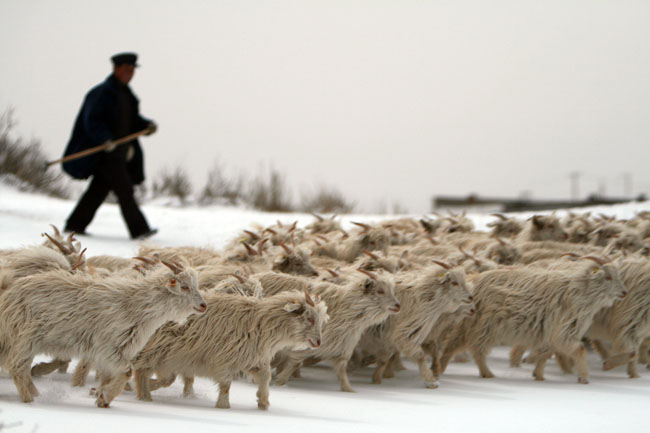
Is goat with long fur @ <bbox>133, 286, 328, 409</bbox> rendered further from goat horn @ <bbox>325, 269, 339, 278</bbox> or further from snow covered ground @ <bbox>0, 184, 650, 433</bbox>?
goat horn @ <bbox>325, 269, 339, 278</bbox>

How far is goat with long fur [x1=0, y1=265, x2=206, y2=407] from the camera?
220 inches

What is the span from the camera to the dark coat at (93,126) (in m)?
13.2

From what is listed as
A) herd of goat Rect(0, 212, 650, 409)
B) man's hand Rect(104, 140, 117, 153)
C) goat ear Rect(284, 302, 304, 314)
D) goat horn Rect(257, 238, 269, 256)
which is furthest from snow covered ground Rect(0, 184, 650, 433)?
man's hand Rect(104, 140, 117, 153)

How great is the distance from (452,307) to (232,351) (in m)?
2.67

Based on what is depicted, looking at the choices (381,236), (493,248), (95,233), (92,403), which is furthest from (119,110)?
(92,403)

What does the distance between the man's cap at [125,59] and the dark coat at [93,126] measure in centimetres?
27

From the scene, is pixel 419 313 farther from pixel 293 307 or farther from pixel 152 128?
pixel 152 128

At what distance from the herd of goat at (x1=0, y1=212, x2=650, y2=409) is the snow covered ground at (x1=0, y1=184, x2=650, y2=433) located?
0.21 meters

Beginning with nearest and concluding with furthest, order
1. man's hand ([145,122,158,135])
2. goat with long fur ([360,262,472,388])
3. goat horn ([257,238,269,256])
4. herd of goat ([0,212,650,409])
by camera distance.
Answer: herd of goat ([0,212,650,409]), goat with long fur ([360,262,472,388]), goat horn ([257,238,269,256]), man's hand ([145,122,158,135])

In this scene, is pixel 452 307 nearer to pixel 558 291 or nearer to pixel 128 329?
pixel 558 291

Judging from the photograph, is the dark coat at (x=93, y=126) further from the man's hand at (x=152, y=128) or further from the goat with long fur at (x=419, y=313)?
the goat with long fur at (x=419, y=313)

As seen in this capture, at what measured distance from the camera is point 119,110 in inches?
529

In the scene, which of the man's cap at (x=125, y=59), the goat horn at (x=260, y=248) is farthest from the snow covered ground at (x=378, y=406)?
the man's cap at (x=125, y=59)

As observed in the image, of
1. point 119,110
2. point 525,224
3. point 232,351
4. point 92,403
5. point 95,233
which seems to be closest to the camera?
point 92,403
